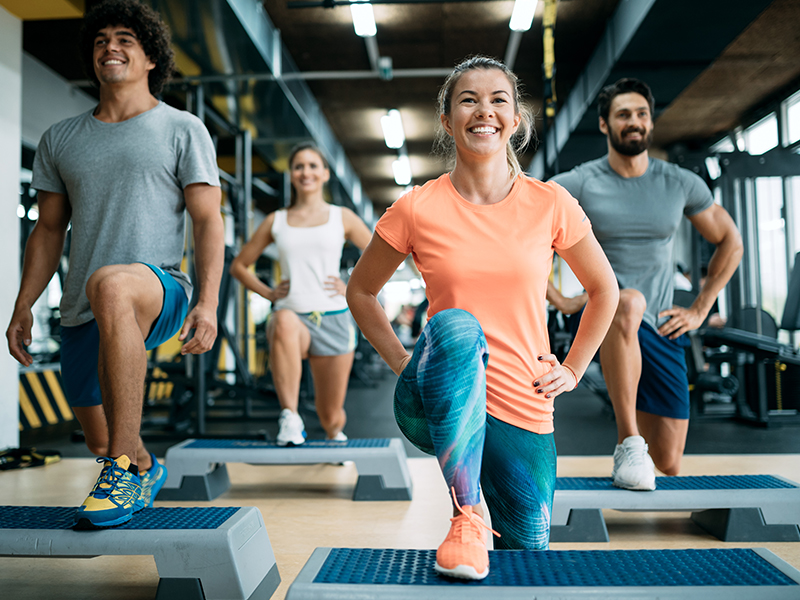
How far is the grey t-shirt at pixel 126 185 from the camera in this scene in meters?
1.80

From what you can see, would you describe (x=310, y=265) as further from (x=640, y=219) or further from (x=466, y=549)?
(x=466, y=549)

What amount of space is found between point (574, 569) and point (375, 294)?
67 centimetres

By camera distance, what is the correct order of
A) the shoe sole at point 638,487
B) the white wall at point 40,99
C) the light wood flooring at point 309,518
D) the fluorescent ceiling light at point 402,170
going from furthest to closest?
the fluorescent ceiling light at point 402,170
the white wall at point 40,99
the shoe sole at point 638,487
the light wood flooring at point 309,518

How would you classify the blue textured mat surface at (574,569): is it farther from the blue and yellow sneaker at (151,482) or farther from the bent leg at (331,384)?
the bent leg at (331,384)

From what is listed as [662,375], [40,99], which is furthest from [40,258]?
[40,99]

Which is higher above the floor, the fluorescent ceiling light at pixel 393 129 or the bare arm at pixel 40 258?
the fluorescent ceiling light at pixel 393 129

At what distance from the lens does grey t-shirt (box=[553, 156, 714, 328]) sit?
7.52 feet

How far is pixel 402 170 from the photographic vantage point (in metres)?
10.9

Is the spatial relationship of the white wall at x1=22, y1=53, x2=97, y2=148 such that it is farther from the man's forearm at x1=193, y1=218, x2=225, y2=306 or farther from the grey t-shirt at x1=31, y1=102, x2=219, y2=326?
the man's forearm at x1=193, y1=218, x2=225, y2=306

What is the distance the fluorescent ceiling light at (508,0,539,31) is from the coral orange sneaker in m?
4.37

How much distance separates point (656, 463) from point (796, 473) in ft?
3.19

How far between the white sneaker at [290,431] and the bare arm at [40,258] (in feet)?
3.61

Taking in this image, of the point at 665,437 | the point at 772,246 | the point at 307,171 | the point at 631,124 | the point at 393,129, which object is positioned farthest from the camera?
the point at 393,129


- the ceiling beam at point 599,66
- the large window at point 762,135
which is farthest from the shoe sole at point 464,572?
the large window at point 762,135
